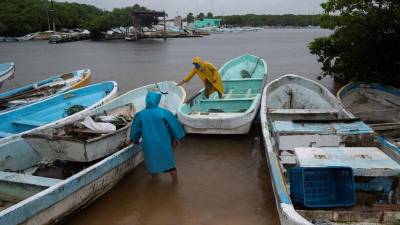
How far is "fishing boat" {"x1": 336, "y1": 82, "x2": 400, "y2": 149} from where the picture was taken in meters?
7.49

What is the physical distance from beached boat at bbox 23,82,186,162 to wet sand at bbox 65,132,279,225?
0.76 metres

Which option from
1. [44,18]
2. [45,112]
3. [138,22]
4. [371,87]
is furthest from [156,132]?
[44,18]

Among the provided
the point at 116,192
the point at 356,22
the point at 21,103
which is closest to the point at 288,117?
the point at 116,192

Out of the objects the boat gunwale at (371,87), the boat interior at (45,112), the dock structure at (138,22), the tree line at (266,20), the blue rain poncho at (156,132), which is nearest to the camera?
the blue rain poncho at (156,132)

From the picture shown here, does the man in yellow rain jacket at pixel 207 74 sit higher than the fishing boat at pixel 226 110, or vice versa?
the man in yellow rain jacket at pixel 207 74

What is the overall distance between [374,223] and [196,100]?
5448 mm

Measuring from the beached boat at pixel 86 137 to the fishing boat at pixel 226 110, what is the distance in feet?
4.09

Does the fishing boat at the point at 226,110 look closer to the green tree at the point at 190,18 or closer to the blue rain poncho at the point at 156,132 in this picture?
the blue rain poncho at the point at 156,132

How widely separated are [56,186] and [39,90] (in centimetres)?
704

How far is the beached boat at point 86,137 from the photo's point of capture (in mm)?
5082

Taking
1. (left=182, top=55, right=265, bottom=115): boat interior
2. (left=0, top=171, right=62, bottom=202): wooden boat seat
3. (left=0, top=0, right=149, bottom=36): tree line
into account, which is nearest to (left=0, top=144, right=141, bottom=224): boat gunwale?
(left=0, top=171, right=62, bottom=202): wooden boat seat

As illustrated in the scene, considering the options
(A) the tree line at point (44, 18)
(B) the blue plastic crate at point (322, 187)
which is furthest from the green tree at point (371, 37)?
(A) the tree line at point (44, 18)

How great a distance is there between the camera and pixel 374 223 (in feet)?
12.2

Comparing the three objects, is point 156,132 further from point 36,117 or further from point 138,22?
point 138,22
